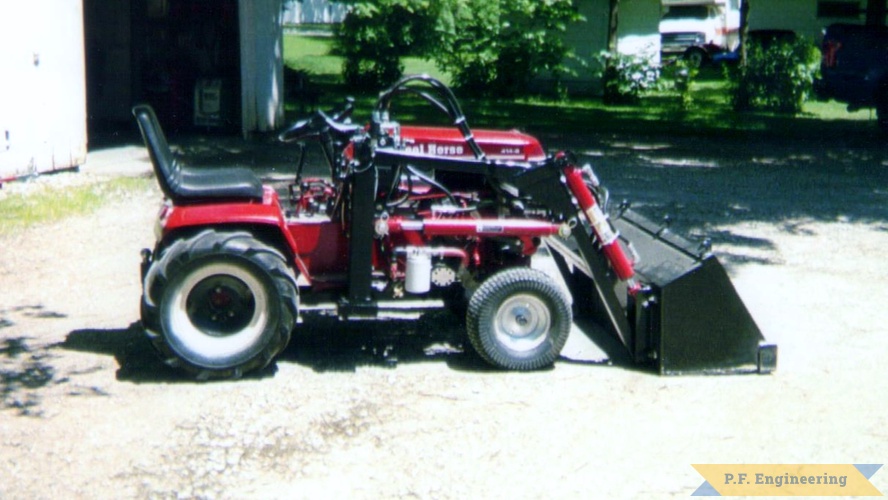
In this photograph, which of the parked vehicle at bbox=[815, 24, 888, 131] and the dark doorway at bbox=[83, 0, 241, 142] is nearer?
the dark doorway at bbox=[83, 0, 241, 142]

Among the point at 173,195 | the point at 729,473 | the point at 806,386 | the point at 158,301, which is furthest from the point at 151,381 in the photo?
the point at 806,386

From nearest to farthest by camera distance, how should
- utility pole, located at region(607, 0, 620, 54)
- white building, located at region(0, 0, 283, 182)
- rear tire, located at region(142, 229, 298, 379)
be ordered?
rear tire, located at region(142, 229, 298, 379) < white building, located at region(0, 0, 283, 182) < utility pole, located at region(607, 0, 620, 54)

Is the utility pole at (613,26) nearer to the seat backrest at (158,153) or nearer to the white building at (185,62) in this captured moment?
the white building at (185,62)

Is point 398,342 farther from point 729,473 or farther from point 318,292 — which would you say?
point 729,473

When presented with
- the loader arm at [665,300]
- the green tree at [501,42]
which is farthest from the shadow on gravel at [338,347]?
the green tree at [501,42]

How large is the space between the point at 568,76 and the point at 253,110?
12.3 m

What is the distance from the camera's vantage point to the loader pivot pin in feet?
23.2

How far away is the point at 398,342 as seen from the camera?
7789 millimetres

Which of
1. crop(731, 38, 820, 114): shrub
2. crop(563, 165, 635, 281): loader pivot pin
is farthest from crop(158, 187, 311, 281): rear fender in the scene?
crop(731, 38, 820, 114): shrub

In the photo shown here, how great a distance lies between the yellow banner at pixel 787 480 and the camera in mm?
5477

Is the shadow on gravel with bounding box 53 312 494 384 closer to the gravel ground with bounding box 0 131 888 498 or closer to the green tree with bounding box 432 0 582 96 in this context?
the gravel ground with bounding box 0 131 888 498

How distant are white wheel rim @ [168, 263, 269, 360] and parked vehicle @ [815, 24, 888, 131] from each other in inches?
607

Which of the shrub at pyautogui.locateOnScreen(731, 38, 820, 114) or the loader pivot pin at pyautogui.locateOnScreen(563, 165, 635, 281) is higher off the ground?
the shrub at pyautogui.locateOnScreen(731, 38, 820, 114)

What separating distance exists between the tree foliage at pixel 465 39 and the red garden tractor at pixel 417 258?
62.2 ft
